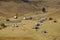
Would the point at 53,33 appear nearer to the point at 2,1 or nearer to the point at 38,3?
the point at 2,1

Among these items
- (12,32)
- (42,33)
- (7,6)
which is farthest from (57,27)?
(7,6)

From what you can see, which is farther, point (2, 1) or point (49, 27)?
point (2, 1)

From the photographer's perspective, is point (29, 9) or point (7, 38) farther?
point (29, 9)

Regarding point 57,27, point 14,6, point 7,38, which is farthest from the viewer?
point 14,6

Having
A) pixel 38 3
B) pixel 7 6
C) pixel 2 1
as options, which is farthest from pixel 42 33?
pixel 38 3

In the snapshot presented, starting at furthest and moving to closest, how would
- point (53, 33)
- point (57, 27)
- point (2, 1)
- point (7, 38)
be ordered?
point (2, 1) → point (57, 27) → point (53, 33) → point (7, 38)

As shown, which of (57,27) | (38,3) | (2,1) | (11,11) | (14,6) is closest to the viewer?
(57,27)

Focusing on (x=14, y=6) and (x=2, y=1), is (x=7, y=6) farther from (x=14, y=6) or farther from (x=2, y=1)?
(x=2, y=1)

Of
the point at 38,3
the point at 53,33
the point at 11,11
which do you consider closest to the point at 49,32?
the point at 53,33

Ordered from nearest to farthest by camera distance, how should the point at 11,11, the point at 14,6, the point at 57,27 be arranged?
the point at 57,27
the point at 11,11
the point at 14,6
